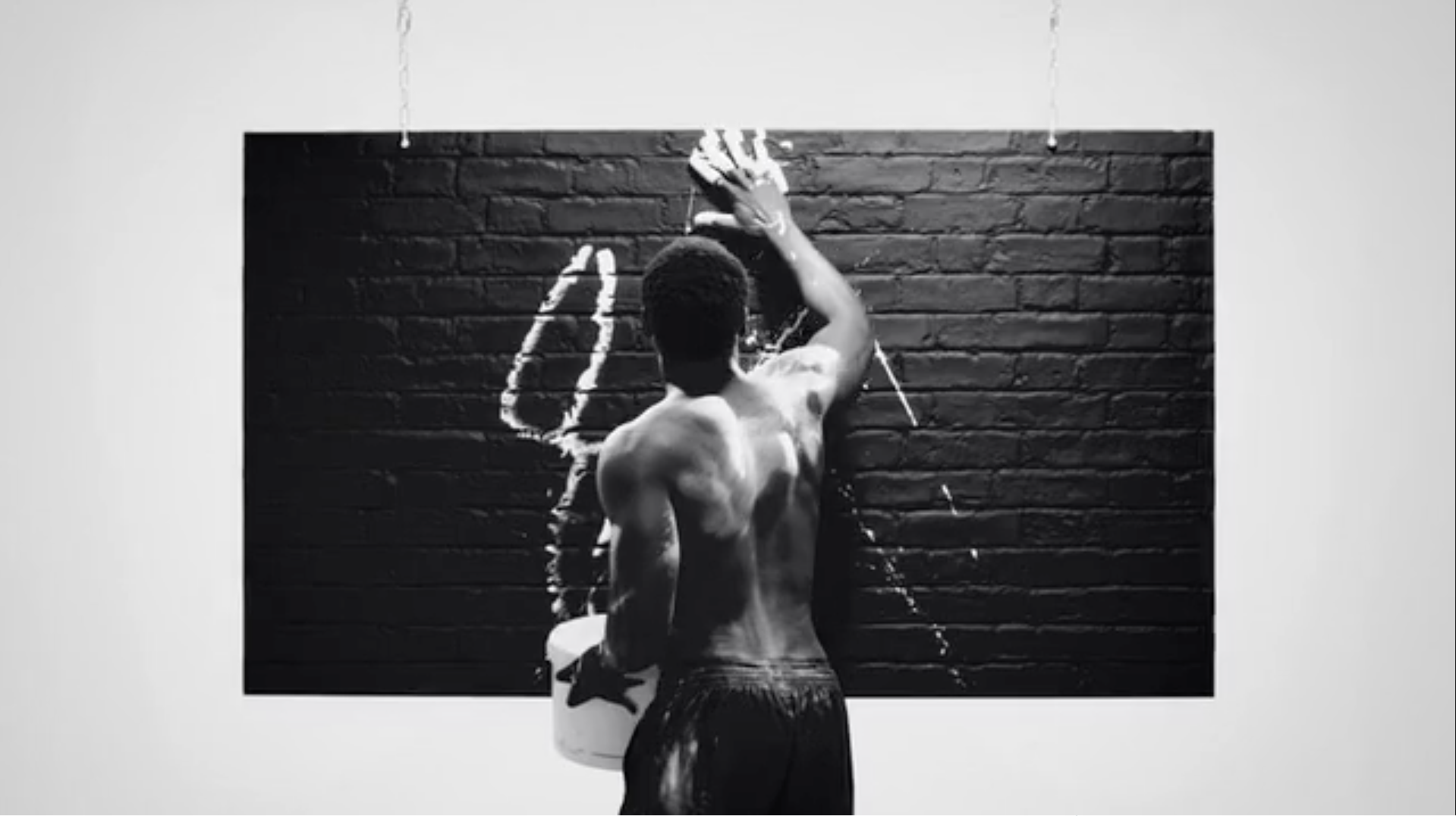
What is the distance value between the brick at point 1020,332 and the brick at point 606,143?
2.66 feet

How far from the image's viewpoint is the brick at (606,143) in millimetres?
3656

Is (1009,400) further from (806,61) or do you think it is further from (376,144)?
(376,144)

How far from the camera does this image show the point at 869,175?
3648mm

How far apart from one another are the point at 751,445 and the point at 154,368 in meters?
1.64

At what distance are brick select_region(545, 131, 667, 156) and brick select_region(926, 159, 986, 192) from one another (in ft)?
2.16

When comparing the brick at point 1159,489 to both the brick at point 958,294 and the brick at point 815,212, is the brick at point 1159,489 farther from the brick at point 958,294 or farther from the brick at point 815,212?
the brick at point 815,212

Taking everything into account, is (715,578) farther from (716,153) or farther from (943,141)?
(943,141)

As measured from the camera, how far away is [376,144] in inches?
146

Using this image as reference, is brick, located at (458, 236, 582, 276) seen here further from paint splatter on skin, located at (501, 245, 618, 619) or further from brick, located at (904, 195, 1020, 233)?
brick, located at (904, 195, 1020, 233)

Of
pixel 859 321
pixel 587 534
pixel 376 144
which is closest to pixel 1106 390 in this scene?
pixel 859 321

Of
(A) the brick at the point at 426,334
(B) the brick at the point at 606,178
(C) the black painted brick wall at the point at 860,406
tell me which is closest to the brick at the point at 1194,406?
(C) the black painted brick wall at the point at 860,406

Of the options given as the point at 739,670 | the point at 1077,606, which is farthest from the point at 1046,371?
the point at 739,670

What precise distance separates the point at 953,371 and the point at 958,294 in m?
0.19

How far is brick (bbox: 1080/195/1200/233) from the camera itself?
12.0ft
